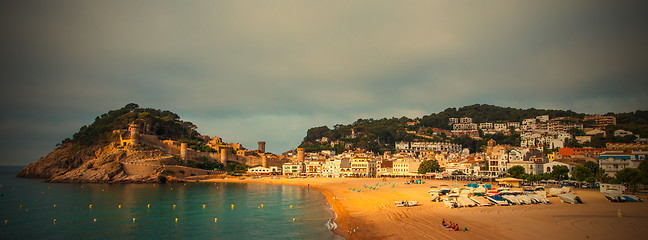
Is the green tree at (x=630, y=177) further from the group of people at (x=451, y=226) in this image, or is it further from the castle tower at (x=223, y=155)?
the castle tower at (x=223, y=155)

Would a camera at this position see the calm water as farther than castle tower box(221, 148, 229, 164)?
No

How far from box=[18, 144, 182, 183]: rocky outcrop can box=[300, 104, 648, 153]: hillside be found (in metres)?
54.9

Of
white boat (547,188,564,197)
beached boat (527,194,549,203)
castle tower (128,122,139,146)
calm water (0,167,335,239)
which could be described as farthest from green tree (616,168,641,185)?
castle tower (128,122,139,146)

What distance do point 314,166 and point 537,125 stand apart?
233ft

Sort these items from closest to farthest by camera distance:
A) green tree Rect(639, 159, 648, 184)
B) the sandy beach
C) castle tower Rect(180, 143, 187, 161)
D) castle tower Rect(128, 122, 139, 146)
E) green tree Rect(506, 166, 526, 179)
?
the sandy beach → green tree Rect(639, 159, 648, 184) → green tree Rect(506, 166, 526, 179) → castle tower Rect(128, 122, 139, 146) → castle tower Rect(180, 143, 187, 161)

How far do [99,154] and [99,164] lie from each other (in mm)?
4076

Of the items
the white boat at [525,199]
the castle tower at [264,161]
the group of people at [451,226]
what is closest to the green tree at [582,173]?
the white boat at [525,199]

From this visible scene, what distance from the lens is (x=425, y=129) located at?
13075 centimetres

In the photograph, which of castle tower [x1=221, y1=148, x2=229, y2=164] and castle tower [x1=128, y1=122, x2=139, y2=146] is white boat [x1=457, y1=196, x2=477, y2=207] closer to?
castle tower [x1=128, y1=122, x2=139, y2=146]

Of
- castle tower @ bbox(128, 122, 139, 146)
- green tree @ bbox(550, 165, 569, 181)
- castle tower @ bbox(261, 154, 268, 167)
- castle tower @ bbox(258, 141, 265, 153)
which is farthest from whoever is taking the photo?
castle tower @ bbox(258, 141, 265, 153)

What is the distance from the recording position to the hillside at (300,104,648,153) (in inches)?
3978

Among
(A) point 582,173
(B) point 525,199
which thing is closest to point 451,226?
(B) point 525,199

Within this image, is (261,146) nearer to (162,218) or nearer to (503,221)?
(162,218)

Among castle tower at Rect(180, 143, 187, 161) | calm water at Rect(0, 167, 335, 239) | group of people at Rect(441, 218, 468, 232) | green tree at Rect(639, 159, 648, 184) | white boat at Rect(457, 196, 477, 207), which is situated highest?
castle tower at Rect(180, 143, 187, 161)
